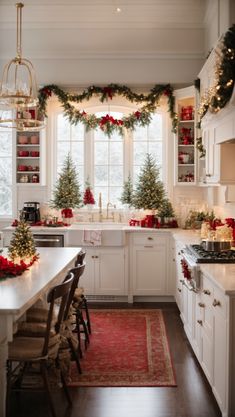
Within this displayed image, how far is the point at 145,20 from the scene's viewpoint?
6977 mm

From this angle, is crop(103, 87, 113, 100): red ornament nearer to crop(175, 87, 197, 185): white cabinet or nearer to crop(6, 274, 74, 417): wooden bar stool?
crop(175, 87, 197, 185): white cabinet

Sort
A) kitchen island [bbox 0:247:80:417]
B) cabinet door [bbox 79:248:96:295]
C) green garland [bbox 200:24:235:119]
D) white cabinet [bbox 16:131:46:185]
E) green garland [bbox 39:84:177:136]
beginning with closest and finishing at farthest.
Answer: kitchen island [bbox 0:247:80:417], green garland [bbox 200:24:235:119], cabinet door [bbox 79:248:96:295], green garland [bbox 39:84:177:136], white cabinet [bbox 16:131:46:185]

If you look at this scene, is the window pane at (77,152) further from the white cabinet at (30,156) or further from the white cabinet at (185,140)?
the white cabinet at (185,140)

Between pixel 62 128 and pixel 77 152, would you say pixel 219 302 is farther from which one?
pixel 62 128

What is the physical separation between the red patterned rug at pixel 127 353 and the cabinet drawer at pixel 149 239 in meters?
0.94

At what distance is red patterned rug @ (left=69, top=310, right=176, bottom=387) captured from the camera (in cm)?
414

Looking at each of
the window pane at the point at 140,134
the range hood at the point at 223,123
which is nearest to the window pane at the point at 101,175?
the window pane at the point at 140,134

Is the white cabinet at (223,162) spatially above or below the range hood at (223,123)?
below

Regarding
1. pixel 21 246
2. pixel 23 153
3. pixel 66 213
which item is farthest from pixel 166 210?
pixel 21 246

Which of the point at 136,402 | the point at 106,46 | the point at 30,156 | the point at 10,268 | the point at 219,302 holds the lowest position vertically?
the point at 136,402

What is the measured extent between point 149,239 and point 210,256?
7.97 ft

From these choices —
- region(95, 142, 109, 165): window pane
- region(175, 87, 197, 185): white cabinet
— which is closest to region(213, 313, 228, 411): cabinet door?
region(175, 87, 197, 185): white cabinet

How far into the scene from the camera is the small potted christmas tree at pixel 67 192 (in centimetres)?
734

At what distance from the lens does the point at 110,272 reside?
6793 mm
